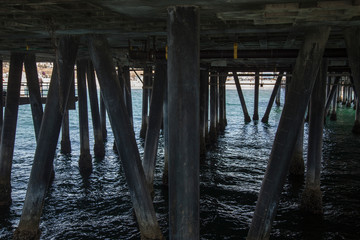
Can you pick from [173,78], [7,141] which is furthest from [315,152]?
[7,141]

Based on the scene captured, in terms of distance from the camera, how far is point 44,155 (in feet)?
25.8

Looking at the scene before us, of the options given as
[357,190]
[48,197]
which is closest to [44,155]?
[48,197]

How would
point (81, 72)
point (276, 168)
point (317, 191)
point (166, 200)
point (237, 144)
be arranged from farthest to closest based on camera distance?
1. point (237, 144)
2. point (81, 72)
3. point (166, 200)
4. point (317, 191)
5. point (276, 168)

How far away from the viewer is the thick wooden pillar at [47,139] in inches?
310

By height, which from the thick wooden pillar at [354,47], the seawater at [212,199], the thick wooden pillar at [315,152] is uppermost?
the thick wooden pillar at [354,47]

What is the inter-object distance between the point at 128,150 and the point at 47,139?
190 centimetres

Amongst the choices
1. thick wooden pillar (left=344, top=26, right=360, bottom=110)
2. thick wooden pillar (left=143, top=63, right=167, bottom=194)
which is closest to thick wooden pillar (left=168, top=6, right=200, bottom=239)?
thick wooden pillar (left=344, top=26, right=360, bottom=110)

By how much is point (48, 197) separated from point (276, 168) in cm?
829

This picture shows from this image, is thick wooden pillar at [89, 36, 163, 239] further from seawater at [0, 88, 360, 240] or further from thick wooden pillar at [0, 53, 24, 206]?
thick wooden pillar at [0, 53, 24, 206]

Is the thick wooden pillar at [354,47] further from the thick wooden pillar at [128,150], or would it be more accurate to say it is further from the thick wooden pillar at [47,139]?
the thick wooden pillar at [47,139]

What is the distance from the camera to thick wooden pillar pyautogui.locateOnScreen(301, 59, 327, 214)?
32.9 feet

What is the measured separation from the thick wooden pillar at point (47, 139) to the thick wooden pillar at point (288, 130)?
458cm

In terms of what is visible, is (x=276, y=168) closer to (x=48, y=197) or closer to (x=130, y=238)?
(x=130, y=238)

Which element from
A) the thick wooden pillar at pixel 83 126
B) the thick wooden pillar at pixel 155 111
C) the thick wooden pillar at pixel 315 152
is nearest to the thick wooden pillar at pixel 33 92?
the thick wooden pillar at pixel 83 126
